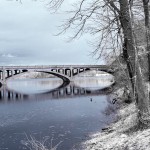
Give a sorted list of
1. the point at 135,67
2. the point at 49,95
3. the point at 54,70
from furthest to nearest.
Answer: the point at 54,70 → the point at 49,95 → the point at 135,67

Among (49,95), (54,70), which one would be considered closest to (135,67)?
(49,95)

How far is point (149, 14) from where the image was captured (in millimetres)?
17234

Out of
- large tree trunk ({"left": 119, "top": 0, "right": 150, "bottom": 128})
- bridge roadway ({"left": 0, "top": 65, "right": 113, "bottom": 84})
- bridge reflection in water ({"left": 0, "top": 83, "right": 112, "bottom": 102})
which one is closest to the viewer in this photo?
large tree trunk ({"left": 119, "top": 0, "right": 150, "bottom": 128})

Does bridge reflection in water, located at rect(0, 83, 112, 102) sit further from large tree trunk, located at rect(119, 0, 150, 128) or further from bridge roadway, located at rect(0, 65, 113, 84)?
large tree trunk, located at rect(119, 0, 150, 128)

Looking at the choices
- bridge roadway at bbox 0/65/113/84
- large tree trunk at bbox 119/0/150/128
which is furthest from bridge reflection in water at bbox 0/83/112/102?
large tree trunk at bbox 119/0/150/128

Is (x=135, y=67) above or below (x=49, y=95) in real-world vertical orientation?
above

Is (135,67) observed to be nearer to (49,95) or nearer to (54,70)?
(49,95)

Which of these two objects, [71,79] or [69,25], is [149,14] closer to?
[69,25]

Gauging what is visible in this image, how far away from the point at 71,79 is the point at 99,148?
10025 centimetres

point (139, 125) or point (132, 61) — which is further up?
point (132, 61)

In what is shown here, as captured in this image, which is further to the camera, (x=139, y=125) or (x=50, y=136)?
(x=50, y=136)

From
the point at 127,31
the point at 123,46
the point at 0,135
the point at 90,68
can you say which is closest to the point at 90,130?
the point at 0,135

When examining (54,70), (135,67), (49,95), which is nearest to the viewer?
(135,67)

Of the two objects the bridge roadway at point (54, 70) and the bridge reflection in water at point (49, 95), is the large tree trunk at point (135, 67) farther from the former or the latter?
the bridge roadway at point (54, 70)
